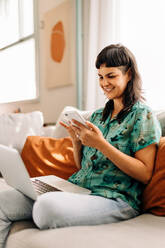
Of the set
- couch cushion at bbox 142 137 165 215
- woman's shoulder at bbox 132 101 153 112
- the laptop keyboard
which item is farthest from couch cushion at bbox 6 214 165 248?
woman's shoulder at bbox 132 101 153 112

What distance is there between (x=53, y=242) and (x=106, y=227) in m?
0.20

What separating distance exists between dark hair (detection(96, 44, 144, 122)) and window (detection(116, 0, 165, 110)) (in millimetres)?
740

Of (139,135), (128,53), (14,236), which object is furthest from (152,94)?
(14,236)

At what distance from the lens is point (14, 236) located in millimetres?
946

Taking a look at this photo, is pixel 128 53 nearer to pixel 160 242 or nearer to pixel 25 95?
pixel 160 242

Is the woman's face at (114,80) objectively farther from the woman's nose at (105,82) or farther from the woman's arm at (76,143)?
the woman's arm at (76,143)

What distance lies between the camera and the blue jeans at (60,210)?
925 mm

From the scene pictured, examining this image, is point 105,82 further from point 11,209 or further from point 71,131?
point 11,209

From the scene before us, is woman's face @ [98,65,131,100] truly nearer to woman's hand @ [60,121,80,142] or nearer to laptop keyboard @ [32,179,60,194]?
woman's hand @ [60,121,80,142]

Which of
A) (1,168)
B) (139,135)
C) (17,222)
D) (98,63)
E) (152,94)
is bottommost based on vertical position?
(17,222)

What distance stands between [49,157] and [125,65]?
754mm

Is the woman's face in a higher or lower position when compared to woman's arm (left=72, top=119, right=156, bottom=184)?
higher

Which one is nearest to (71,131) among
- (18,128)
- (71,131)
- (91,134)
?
(71,131)

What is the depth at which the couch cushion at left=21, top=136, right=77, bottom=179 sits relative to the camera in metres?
1.61
